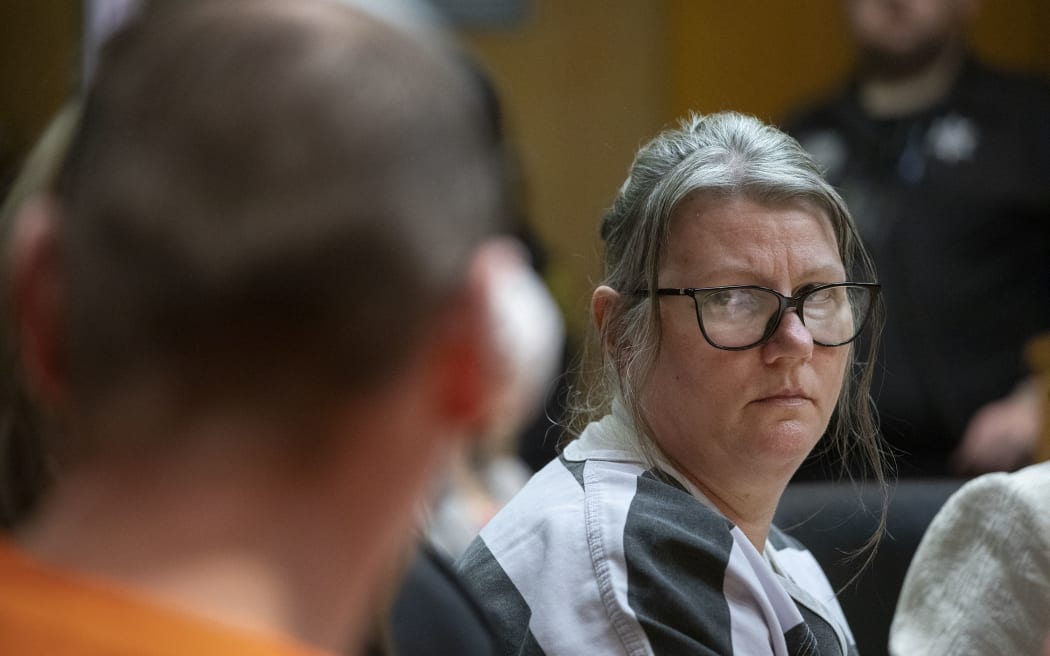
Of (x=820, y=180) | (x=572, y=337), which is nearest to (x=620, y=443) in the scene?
(x=820, y=180)

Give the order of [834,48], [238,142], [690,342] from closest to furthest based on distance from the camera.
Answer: [238,142] < [690,342] < [834,48]

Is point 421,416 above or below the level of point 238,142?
below

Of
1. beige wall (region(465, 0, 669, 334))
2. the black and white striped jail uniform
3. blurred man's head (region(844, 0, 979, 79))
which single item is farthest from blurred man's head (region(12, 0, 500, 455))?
beige wall (region(465, 0, 669, 334))

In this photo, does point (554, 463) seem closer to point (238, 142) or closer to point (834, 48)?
point (238, 142)

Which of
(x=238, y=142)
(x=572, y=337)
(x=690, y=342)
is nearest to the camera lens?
(x=238, y=142)

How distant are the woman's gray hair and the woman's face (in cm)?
1

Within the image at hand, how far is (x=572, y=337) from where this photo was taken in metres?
3.51

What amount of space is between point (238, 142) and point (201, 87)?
4 centimetres

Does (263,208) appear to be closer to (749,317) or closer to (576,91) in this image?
(749,317)

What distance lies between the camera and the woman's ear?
1.47 metres

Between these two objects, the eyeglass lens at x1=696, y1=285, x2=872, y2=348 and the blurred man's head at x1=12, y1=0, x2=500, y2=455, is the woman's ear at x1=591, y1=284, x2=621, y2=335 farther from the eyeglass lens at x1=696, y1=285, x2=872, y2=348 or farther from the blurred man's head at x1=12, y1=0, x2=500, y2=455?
the blurred man's head at x1=12, y1=0, x2=500, y2=455

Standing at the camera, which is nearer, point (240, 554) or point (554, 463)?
point (240, 554)

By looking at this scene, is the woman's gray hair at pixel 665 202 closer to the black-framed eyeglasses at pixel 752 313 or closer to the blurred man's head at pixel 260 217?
the black-framed eyeglasses at pixel 752 313

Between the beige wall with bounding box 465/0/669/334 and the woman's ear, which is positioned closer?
the woman's ear
